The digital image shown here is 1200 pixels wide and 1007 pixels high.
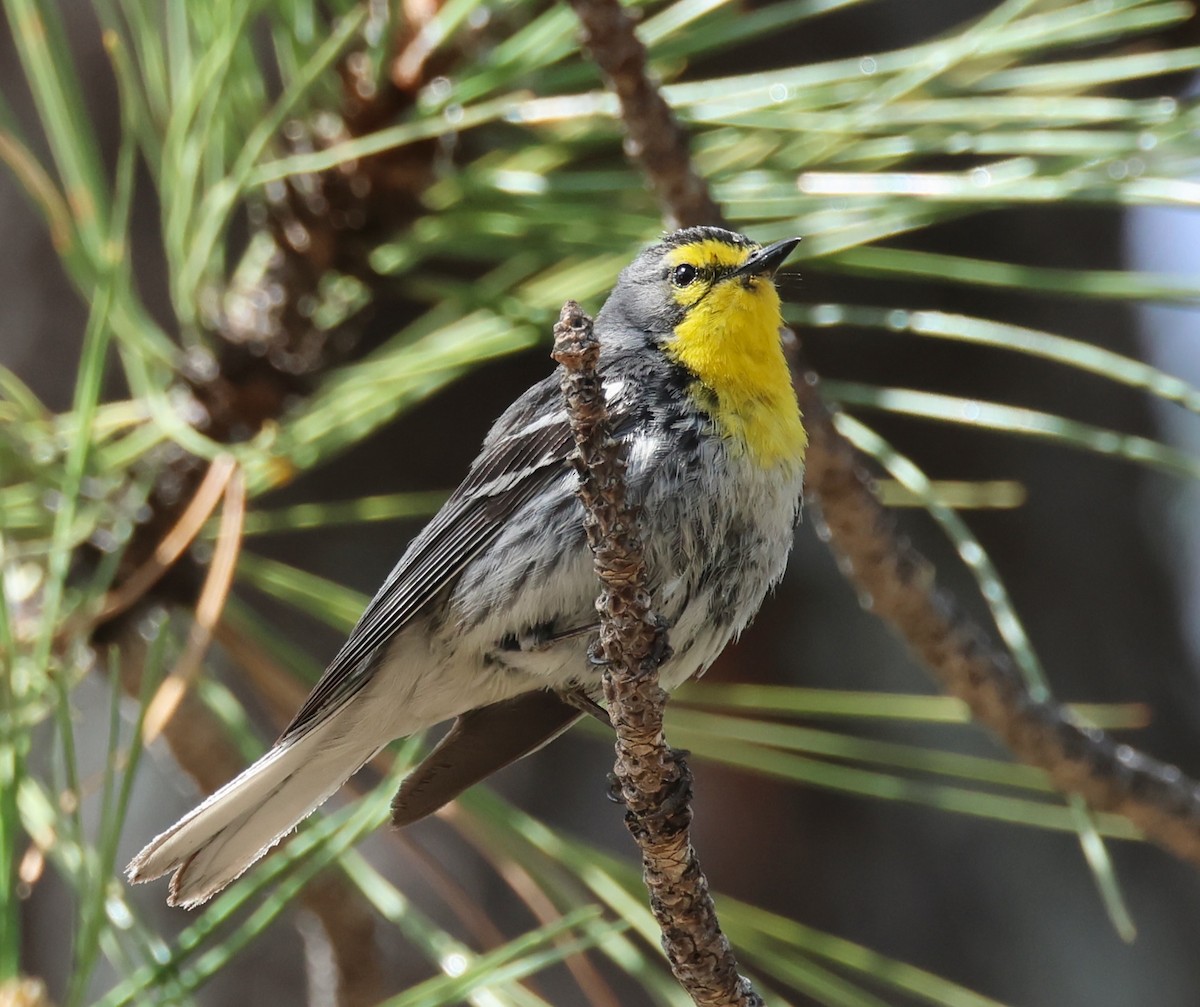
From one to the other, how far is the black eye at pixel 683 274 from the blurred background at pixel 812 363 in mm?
249

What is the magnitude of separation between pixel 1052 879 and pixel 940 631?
1776 millimetres

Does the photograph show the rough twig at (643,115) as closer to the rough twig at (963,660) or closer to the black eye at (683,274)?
the rough twig at (963,660)

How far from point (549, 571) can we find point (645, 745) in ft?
2.43

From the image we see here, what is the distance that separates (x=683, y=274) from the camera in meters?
2.80

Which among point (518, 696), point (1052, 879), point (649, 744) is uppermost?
point (518, 696)

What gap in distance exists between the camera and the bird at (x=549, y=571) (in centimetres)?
229

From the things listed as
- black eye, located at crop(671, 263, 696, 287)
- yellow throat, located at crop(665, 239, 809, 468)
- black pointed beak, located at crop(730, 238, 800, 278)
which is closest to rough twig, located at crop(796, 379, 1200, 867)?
yellow throat, located at crop(665, 239, 809, 468)

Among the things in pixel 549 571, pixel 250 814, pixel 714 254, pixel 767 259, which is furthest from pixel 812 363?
pixel 250 814

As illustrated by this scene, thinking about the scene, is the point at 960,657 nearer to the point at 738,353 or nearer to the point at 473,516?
the point at 738,353

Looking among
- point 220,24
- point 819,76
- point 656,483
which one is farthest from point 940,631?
point 220,24

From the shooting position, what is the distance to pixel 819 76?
221cm

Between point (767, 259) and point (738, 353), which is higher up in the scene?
point (767, 259)

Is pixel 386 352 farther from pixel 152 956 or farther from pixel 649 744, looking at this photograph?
pixel 152 956

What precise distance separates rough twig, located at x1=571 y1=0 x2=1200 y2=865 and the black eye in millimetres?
574
